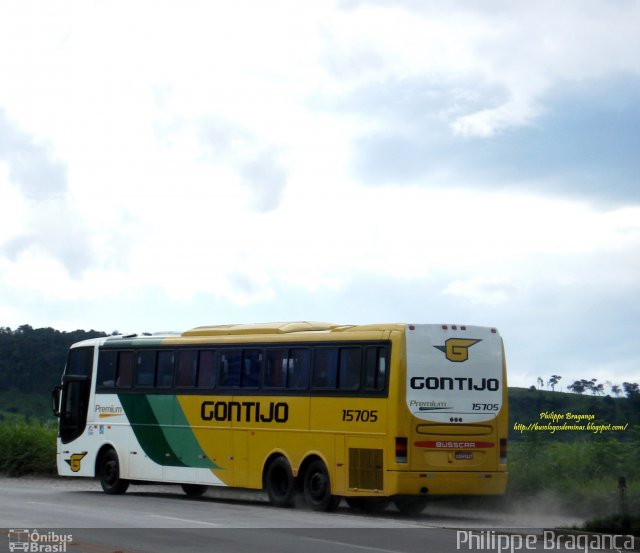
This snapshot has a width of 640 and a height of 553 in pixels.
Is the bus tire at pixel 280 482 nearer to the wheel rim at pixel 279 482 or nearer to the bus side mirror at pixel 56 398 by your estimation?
the wheel rim at pixel 279 482

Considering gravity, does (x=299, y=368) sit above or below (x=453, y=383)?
above

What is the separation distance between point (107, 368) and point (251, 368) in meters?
5.27

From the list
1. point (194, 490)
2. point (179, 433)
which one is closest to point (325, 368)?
point (179, 433)

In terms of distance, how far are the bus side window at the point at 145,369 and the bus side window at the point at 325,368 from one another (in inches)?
212

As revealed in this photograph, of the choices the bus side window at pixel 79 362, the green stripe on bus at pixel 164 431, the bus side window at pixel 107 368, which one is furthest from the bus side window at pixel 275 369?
the bus side window at pixel 79 362

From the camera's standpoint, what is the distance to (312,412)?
2372cm

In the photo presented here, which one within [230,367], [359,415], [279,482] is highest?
[230,367]

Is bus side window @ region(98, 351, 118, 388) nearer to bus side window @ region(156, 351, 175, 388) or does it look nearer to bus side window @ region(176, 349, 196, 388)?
bus side window @ region(156, 351, 175, 388)

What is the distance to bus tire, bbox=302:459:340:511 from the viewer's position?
2305cm

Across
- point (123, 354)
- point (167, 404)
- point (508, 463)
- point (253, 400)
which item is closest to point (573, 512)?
point (508, 463)

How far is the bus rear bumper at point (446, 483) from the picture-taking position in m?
21.8

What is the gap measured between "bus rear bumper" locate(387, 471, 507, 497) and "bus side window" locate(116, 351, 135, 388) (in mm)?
8655

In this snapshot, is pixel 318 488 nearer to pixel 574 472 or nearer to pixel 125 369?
pixel 574 472

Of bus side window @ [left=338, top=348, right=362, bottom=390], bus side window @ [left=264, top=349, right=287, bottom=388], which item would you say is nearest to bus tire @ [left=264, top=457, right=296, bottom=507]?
bus side window @ [left=264, top=349, right=287, bottom=388]
